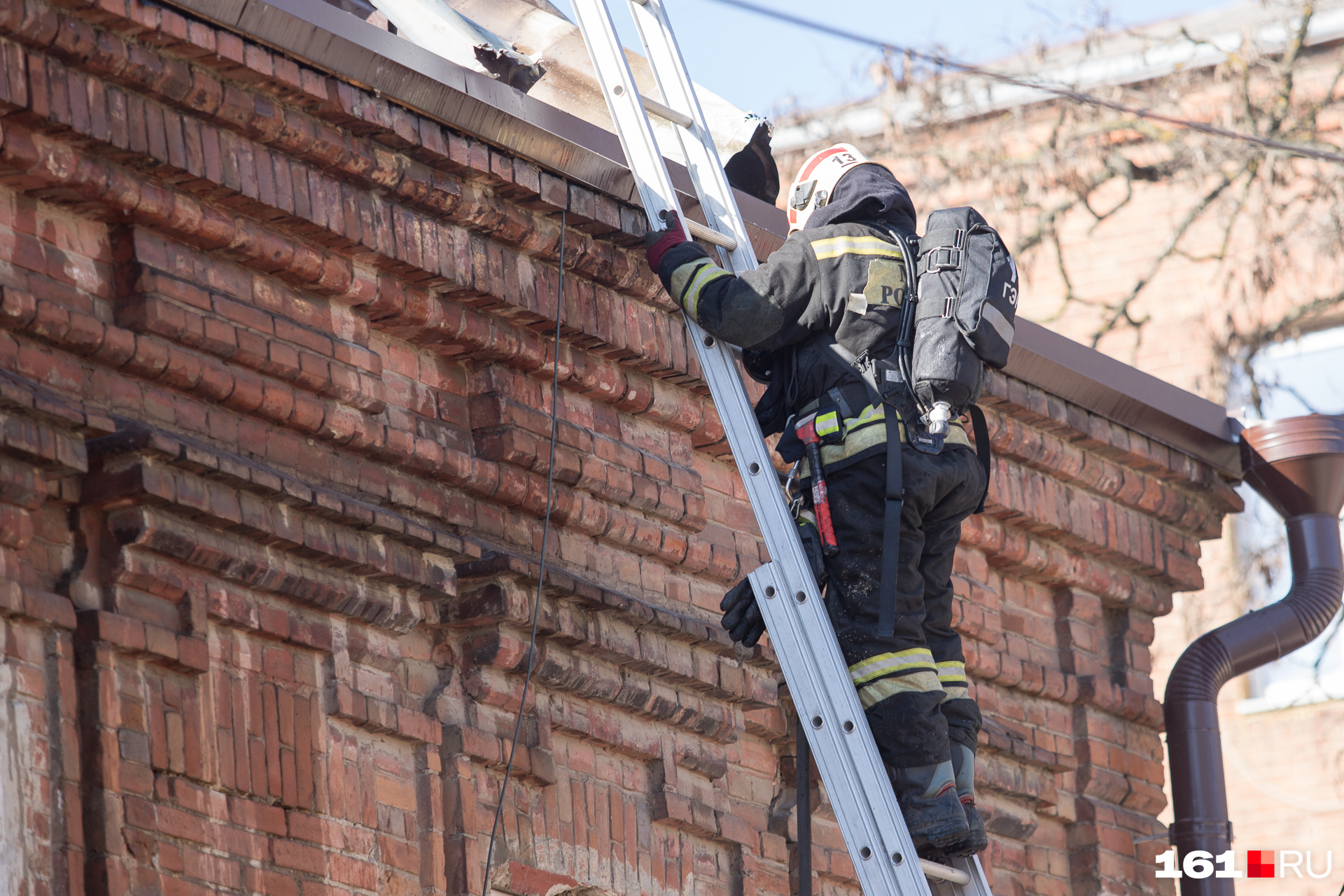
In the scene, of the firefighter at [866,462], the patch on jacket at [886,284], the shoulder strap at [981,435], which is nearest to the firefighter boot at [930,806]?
the firefighter at [866,462]

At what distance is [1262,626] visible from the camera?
905 cm

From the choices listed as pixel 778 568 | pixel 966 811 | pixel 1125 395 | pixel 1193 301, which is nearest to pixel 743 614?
pixel 778 568

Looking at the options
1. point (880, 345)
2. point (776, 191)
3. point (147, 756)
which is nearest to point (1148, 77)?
point (776, 191)

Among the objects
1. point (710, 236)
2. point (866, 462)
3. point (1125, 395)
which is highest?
point (1125, 395)

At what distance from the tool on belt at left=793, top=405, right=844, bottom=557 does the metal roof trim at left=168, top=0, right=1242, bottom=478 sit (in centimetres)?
96

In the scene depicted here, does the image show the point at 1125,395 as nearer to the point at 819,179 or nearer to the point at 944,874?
the point at 819,179

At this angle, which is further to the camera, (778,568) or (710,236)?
(710,236)

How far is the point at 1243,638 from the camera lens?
29.5 feet

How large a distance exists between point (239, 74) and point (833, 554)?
6.44ft

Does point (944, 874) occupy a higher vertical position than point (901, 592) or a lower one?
lower

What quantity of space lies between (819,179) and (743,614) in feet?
4.26

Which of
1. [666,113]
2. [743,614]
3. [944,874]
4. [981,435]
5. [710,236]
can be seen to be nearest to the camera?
[944,874]

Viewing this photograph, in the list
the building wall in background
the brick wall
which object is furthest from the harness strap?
the building wall in background

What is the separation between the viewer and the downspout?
8.68 meters
